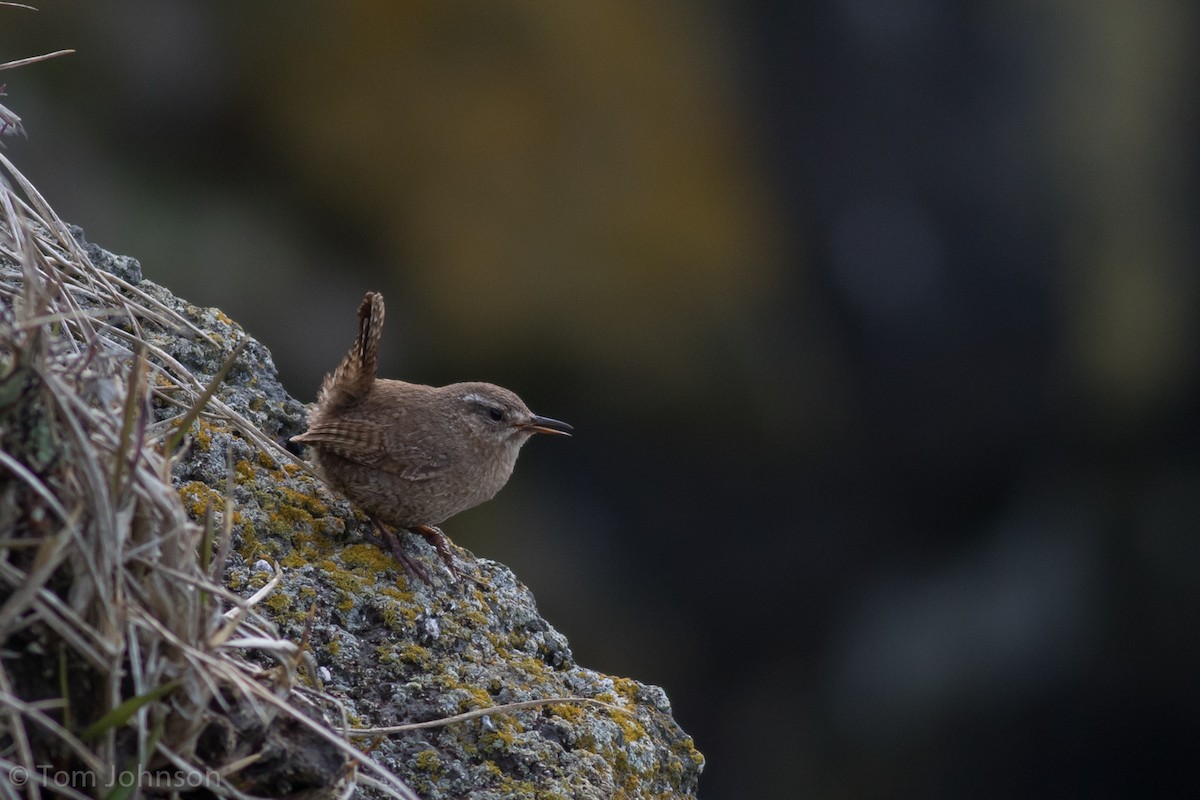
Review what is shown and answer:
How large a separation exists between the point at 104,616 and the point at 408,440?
98.0 inches

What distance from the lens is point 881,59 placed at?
443 inches

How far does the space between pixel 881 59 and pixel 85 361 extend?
34.0 ft

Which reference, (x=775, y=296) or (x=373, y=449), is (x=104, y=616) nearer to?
(x=373, y=449)

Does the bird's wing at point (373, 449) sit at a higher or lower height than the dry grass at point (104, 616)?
lower

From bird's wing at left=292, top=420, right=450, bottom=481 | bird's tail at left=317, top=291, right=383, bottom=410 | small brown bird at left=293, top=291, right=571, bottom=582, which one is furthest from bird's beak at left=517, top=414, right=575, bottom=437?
bird's tail at left=317, top=291, right=383, bottom=410

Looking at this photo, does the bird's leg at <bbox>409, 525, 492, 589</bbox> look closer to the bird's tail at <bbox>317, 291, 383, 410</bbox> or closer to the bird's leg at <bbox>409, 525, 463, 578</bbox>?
the bird's leg at <bbox>409, 525, 463, 578</bbox>

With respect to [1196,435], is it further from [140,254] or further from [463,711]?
[463,711]

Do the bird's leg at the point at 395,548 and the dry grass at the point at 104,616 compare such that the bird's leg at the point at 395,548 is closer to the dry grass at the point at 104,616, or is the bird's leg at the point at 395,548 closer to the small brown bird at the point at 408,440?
the small brown bird at the point at 408,440

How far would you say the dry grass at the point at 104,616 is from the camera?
5.93 ft

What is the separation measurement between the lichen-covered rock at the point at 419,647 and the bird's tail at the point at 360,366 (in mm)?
612

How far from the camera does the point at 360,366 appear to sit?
4445 millimetres

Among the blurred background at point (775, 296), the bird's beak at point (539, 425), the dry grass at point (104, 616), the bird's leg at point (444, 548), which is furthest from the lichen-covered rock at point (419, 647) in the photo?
the blurred background at point (775, 296)

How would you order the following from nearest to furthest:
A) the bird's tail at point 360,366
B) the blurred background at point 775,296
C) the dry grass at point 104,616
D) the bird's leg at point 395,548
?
the dry grass at point 104,616, the bird's leg at point 395,548, the bird's tail at point 360,366, the blurred background at point 775,296

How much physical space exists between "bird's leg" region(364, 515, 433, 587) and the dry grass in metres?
1.30
